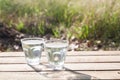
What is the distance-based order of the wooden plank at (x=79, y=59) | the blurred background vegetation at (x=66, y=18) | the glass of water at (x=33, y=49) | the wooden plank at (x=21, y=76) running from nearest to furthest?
the wooden plank at (x=21, y=76) < the glass of water at (x=33, y=49) < the wooden plank at (x=79, y=59) < the blurred background vegetation at (x=66, y=18)

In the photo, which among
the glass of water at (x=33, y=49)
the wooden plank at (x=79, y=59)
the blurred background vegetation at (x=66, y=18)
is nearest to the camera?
the glass of water at (x=33, y=49)

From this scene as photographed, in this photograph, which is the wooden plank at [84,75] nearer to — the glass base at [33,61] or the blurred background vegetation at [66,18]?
the glass base at [33,61]

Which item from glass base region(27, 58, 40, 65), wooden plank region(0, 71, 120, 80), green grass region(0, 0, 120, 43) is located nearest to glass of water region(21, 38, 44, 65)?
glass base region(27, 58, 40, 65)

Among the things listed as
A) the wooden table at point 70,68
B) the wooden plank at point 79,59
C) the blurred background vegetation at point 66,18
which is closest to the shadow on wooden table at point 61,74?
the wooden table at point 70,68

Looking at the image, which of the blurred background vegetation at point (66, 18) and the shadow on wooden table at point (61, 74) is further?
the blurred background vegetation at point (66, 18)

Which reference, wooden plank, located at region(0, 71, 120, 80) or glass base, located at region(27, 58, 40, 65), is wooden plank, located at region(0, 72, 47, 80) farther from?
glass base, located at region(27, 58, 40, 65)

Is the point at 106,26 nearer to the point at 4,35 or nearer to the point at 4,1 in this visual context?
the point at 4,35

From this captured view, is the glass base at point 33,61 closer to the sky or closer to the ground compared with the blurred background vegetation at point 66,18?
closer to the ground
